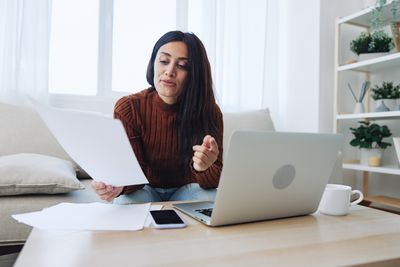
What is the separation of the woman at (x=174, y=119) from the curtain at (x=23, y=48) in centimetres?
98

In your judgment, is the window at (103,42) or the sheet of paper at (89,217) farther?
the window at (103,42)

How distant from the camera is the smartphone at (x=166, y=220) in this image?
0.58m

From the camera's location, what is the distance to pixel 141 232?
55 centimetres

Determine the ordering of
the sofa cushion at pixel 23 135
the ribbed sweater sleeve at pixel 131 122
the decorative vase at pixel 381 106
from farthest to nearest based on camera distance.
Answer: the decorative vase at pixel 381 106 → the sofa cushion at pixel 23 135 → the ribbed sweater sleeve at pixel 131 122

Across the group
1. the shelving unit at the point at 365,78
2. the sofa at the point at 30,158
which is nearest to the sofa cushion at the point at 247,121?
the sofa at the point at 30,158

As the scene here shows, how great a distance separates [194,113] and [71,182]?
1.66 feet

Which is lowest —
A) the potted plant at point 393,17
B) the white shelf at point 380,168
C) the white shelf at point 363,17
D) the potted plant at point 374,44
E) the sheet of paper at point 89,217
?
the sheet of paper at point 89,217

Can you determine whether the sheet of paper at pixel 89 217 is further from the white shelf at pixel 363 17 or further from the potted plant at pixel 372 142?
the white shelf at pixel 363 17

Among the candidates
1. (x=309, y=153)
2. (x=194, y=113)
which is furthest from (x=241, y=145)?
(x=194, y=113)

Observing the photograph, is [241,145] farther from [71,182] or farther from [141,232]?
[71,182]

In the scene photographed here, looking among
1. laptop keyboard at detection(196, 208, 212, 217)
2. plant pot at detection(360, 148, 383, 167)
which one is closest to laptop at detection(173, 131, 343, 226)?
laptop keyboard at detection(196, 208, 212, 217)

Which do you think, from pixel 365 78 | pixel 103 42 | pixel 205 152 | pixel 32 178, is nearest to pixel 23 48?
pixel 103 42

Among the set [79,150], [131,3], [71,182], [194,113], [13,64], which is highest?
[131,3]

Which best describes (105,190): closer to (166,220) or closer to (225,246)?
(166,220)
